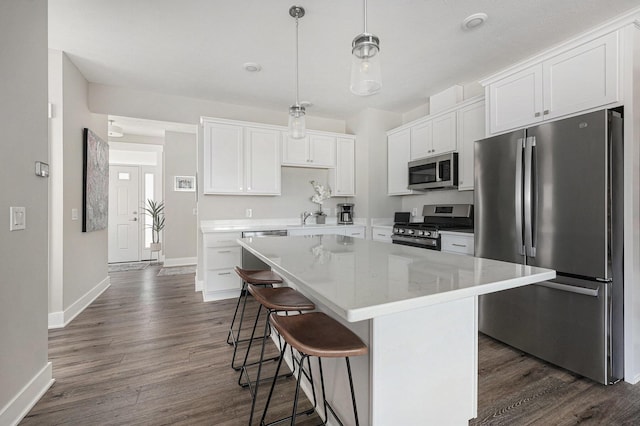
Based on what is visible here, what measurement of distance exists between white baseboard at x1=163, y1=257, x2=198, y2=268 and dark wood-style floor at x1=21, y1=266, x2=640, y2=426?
9.49 feet

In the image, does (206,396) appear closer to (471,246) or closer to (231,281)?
(231,281)

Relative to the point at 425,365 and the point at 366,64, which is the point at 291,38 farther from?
the point at 425,365

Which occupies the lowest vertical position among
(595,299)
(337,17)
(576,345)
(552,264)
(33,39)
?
(576,345)

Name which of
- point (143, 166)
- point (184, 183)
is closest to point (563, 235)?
point (184, 183)

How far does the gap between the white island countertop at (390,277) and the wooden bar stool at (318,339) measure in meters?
0.22

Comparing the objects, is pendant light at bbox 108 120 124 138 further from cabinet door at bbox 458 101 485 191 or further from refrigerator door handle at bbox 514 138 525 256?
refrigerator door handle at bbox 514 138 525 256

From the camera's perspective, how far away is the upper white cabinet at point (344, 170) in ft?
15.5

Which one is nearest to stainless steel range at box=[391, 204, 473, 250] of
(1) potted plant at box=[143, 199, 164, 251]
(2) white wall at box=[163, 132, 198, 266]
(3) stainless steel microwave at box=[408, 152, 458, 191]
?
(3) stainless steel microwave at box=[408, 152, 458, 191]

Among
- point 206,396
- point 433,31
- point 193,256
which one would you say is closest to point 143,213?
point 193,256

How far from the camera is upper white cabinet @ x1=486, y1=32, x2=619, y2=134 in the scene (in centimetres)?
201

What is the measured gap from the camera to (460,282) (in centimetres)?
104

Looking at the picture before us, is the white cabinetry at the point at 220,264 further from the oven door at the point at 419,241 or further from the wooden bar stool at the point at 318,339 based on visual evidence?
the wooden bar stool at the point at 318,339

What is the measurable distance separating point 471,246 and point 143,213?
254 inches

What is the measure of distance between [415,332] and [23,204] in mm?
2195
